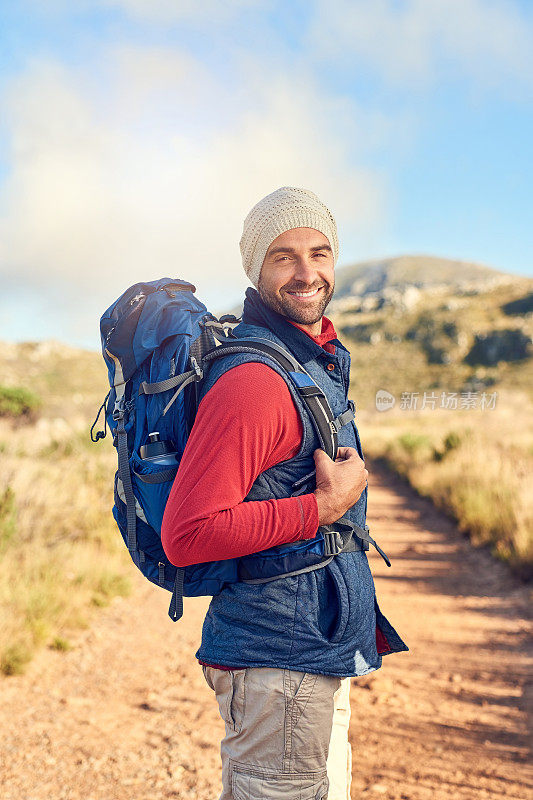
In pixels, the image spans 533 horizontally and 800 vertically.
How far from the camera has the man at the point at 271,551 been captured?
4.90ft

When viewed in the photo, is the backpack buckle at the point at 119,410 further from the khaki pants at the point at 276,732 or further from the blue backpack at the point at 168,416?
the khaki pants at the point at 276,732

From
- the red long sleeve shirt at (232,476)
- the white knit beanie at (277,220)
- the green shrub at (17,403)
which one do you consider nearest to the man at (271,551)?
the red long sleeve shirt at (232,476)

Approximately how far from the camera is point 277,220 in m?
1.91

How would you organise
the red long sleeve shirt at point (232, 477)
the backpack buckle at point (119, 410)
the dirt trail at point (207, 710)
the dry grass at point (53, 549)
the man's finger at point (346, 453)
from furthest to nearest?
the dry grass at point (53, 549) → the dirt trail at point (207, 710) → the backpack buckle at point (119, 410) → the man's finger at point (346, 453) → the red long sleeve shirt at point (232, 477)

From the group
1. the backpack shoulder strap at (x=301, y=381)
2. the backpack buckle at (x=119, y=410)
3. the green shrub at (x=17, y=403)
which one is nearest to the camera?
the backpack shoulder strap at (x=301, y=381)

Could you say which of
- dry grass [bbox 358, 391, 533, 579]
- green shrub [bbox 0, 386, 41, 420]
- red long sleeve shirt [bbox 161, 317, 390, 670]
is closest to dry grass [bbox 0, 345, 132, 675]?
red long sleeve shirt [bbox 161, 317, 390, 670]

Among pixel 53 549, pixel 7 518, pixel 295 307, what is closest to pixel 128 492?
pixel 295 307

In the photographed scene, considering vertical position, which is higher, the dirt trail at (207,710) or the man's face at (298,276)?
the man's face at (298,276)

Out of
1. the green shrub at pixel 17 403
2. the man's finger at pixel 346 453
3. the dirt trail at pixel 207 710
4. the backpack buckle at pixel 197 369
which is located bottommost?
the dirt trail at pixel 207 710

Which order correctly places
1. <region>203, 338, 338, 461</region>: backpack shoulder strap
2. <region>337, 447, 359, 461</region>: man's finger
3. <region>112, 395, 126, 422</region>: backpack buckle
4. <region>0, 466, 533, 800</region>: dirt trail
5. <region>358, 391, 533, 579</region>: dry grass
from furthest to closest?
<region>358, 391, 533, 579</region>: dry grass
<region>0, 466, 533, 800</region>: dirt trail
<region>112, 395, 126, 422</region>: backpack buckle
<region>337, 447, 359, 461</region>: man's finger
<region>203, 338, 338, 461</region>: backpack shoulder strap

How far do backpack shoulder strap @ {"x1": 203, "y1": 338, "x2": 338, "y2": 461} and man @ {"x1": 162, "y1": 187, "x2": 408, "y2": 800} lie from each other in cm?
2

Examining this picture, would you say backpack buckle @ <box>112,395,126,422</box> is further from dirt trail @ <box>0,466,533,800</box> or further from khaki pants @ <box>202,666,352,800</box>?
dirt trail @ <box>0,466,533,800</box>

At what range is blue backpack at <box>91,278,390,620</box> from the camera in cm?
163

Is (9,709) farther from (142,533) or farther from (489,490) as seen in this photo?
(489,490)
